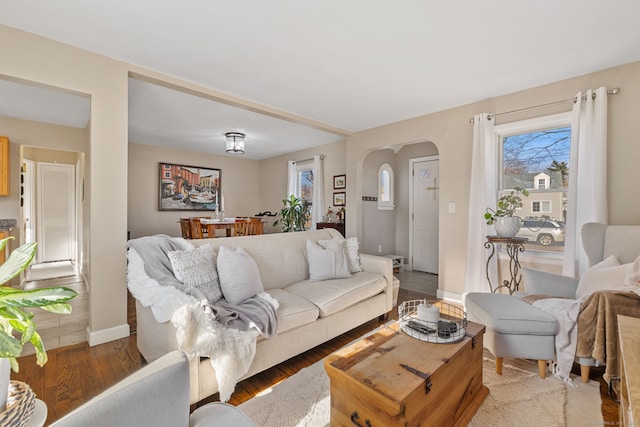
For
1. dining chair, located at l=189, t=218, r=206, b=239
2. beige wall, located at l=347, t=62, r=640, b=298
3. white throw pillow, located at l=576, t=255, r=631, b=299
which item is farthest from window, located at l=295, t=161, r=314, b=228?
white throw pillow, located at l=576, t=255, r=631, b=299

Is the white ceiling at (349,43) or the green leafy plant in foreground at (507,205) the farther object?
the green leafy plant in foreground at (507,205)

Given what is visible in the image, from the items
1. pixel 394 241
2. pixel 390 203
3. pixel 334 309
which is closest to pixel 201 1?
pixel 334 309

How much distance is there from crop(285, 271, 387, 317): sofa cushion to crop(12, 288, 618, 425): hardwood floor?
0.39 m

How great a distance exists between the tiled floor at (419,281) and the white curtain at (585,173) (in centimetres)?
168

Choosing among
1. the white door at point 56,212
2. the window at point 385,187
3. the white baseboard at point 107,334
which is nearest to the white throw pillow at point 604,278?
the window at point 385,187

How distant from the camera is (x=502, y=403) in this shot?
1718 millimetres

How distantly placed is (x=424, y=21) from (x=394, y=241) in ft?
14.0

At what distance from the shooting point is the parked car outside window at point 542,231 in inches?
122

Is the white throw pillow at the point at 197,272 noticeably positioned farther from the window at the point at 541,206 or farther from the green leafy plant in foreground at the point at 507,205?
the window at the point at 541,206

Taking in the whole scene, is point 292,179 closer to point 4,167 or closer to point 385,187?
point 385,187

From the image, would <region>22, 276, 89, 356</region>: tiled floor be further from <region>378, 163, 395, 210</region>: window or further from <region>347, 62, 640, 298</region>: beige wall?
<region>378, 163, 395, 210</region>: window

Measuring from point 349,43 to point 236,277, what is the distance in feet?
6.61

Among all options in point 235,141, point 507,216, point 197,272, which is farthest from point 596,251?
point 235,141

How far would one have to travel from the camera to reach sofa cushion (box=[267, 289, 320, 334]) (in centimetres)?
198
